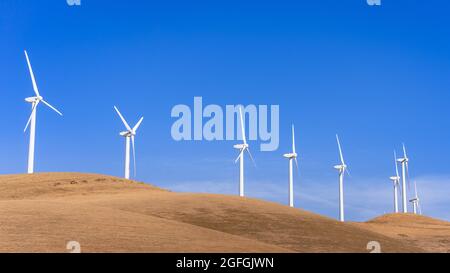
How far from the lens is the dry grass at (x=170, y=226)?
3841 cm

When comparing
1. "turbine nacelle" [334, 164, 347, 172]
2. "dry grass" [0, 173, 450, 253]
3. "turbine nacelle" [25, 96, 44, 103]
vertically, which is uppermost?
"turbine nacelle" [25, 96, 44, 103]

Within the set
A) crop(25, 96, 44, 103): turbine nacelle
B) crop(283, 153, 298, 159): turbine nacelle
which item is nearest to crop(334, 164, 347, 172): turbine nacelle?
crop(283, 153, 298, 159): turbine nacelle

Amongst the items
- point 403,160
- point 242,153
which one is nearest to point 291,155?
point 242,153

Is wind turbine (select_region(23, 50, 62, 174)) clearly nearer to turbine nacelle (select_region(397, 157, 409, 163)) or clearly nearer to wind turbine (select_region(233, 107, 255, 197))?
wind turbine (select_region(233, 107, 255, 197))

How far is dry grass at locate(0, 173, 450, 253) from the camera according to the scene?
38.4 meters

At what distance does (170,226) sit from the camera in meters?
47.6

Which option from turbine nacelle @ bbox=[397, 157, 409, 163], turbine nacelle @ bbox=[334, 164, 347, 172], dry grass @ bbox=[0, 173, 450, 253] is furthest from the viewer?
turbine nacelle @ bbox=[397, 157, 409, 163]

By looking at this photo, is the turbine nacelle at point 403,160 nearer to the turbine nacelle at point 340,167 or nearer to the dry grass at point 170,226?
the turbine nacelle at point 340,167

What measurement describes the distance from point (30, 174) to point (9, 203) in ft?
158

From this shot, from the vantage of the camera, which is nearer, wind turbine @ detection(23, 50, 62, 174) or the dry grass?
the dry grass

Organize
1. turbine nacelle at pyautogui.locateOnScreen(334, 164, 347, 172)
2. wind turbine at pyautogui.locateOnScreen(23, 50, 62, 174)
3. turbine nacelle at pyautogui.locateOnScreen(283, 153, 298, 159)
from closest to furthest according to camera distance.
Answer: wind turbine at pyautogui.locateOnScreen(23, 50, 62, 174) → turbine nacelle at pyautogui.locateOnScreen(283, 153, 298, 159) → turbine nacelle at pyautogui.locateOnScreen(334, 164, 347, 172)

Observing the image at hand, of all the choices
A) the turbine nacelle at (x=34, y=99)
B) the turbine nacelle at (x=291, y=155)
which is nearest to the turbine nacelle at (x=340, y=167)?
the turbine nacelle at (x=291, y=155)
